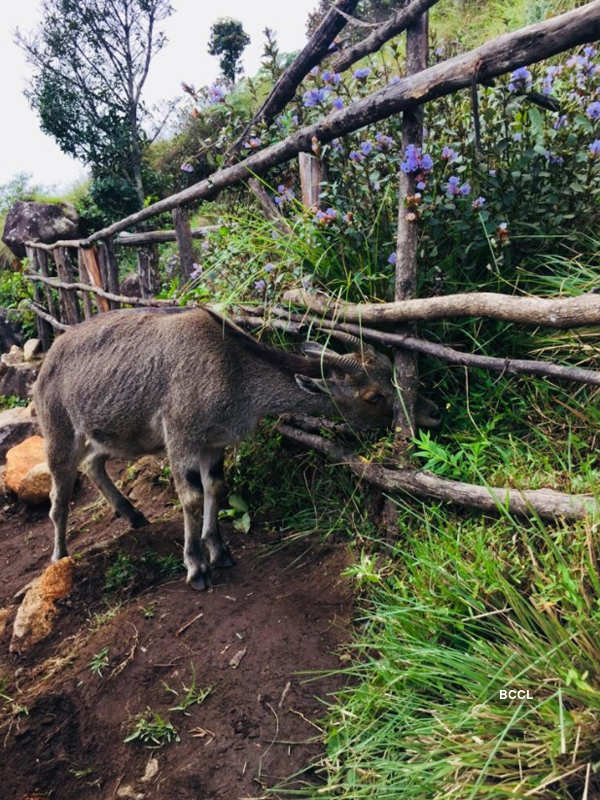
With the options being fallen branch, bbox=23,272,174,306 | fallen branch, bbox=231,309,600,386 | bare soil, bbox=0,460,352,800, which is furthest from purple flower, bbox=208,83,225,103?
bare soil, bbox=0,460,352,800

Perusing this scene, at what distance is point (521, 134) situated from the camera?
3.43 meters

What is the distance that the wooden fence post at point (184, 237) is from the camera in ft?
19.1

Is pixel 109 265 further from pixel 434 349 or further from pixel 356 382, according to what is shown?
pixel 434 349

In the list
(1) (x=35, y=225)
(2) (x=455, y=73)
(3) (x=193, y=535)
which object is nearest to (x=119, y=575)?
(3) (x=193, y=535)

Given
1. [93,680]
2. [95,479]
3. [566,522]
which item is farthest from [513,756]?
[95,479]

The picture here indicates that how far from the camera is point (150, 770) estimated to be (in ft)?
9.05

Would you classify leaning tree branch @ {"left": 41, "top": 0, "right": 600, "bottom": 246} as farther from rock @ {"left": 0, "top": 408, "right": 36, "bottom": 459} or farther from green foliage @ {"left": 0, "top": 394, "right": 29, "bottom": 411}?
green foliage @ {"left": 0, "top": 394, "right": 29, "bottom": 411}

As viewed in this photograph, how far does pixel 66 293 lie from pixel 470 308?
27.5ft

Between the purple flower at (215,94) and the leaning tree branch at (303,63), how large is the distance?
11.3 inches

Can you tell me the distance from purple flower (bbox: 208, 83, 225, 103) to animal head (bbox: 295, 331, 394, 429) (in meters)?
2.18

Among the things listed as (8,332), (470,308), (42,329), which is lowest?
(8,332)

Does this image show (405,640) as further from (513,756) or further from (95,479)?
(95,479)

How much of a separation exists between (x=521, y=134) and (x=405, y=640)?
2.93m

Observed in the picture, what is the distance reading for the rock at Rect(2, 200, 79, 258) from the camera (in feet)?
50.7
